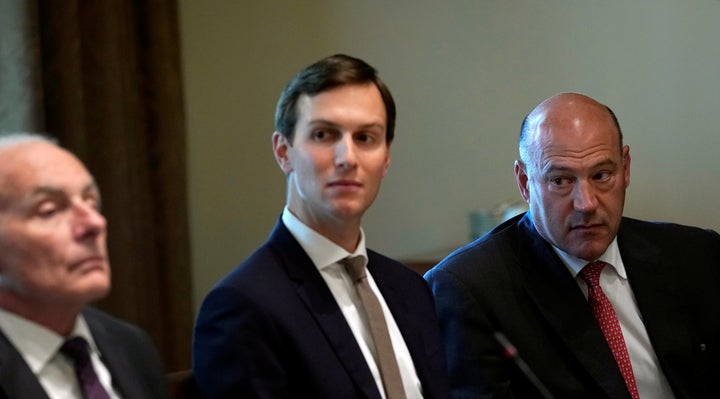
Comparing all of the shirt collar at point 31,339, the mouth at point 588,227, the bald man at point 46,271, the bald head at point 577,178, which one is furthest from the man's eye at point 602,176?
the shirt collar at point 31,339

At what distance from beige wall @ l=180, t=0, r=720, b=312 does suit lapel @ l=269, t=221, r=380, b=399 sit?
161 centimetres

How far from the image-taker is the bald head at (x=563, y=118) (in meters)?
2.37

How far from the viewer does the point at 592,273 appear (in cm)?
238

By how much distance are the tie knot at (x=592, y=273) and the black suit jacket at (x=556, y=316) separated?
0.05m

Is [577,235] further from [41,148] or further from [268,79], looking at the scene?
[268,79]

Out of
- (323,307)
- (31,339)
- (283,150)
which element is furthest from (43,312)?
(283,150)

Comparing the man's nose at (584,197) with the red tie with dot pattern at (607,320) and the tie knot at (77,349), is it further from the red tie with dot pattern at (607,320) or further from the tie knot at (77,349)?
the tie knot at (77,349)

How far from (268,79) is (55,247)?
2284mm

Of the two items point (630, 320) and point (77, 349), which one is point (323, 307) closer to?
point (77, 349)

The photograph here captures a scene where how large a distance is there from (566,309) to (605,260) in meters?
0.19

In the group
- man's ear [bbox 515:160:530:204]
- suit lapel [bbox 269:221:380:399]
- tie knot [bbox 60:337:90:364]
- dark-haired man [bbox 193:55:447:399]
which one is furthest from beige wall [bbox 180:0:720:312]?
tie knot [bbox 60:337:90:364]

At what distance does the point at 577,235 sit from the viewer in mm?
2324

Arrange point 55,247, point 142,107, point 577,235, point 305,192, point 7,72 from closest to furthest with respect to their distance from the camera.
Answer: point 55,247 → point 305,192 → point 577,235 → point 7,72 → point 142,107

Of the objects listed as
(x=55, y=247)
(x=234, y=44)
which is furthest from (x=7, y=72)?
(x=55, y=247)
